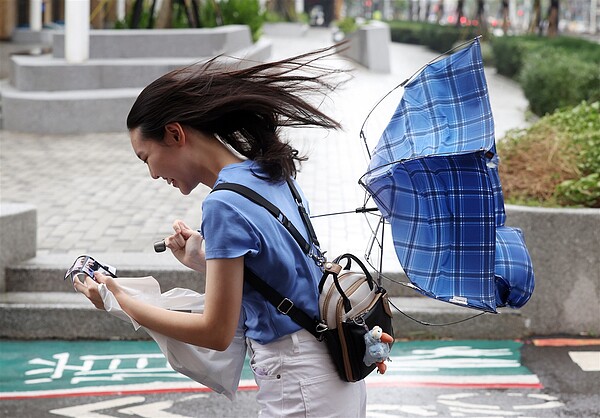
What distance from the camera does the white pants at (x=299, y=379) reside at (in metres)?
2.82

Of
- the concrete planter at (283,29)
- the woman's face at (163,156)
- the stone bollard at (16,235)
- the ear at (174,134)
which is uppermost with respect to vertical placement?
the ear at (174,134)

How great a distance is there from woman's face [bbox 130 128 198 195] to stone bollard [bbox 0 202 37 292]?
4109 mm

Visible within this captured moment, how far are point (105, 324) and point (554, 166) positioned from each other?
3.08 meters

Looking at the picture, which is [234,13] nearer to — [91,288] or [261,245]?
[91,288]

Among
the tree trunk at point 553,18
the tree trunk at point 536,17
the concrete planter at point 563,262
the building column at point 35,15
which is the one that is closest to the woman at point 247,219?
the concrete planter at point 563,262

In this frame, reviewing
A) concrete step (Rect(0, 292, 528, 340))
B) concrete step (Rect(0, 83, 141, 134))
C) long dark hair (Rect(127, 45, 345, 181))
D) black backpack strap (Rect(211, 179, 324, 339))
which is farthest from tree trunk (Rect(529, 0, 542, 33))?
black backpack strap (Rect(211, 179, 324, 339))

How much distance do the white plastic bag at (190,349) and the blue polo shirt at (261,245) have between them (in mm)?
172

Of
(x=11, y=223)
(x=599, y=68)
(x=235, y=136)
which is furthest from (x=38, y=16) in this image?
(x=235, y=136)

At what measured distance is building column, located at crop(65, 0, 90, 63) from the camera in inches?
624

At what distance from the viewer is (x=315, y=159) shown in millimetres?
12586

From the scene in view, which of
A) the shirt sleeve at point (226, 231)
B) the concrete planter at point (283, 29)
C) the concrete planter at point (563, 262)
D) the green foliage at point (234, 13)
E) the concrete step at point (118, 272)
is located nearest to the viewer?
the shirt sleeve at point (226, 231)

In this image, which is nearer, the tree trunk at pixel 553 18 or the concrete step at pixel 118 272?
the concrete step at pixel 118 272

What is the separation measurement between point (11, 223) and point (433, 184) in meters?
4.48

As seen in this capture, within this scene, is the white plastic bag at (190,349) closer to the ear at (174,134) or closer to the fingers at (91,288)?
the fingers at (91,288)
